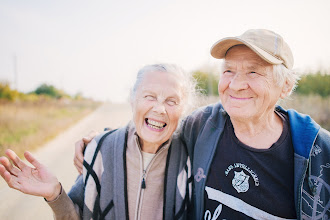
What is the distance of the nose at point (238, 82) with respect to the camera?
161cm

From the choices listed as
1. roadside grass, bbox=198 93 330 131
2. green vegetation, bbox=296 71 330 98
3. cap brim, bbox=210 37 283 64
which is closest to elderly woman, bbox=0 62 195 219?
cap brim, bbox=210 37 283 64

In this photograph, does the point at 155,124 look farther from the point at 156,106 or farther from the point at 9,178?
the point at 9,178

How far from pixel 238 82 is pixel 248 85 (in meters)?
0.08

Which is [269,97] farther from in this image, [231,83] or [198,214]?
[198,214]

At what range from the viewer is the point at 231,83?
1.67 m

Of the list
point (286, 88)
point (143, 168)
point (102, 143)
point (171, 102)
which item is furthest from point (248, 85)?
point (102, 143)

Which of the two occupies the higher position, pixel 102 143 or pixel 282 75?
pixel 282 75

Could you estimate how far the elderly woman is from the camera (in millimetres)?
1716

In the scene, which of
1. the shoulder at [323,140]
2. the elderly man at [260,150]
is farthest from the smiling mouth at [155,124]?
the shoulder at [323,140]

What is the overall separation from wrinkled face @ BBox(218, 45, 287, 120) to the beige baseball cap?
0.07 m

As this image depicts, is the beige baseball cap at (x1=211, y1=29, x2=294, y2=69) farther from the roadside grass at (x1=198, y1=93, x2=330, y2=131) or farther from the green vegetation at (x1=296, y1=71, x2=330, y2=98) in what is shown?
the green vegetation at (x1=296, y1=71, x2=330, y2=98)

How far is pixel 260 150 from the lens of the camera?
1.66 meters

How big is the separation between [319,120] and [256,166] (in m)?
8.51

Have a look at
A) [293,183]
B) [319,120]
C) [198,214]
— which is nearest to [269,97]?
[293,183]
